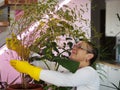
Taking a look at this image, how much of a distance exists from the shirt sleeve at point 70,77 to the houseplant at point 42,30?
0.14 feet

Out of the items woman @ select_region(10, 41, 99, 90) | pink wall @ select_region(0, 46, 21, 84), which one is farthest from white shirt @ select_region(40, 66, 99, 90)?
pink wall @ select_region(0, 46, 21, 84)

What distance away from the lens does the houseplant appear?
1.41m

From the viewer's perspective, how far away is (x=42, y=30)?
1.51 m

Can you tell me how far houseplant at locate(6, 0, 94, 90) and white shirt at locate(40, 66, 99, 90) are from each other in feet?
0.14

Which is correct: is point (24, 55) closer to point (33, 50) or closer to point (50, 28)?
point (33, 50)

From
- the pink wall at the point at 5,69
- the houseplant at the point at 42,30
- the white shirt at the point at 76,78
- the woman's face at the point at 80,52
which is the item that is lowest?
the pink wall at the point at 5,69

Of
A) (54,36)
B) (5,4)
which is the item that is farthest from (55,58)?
(5,4)

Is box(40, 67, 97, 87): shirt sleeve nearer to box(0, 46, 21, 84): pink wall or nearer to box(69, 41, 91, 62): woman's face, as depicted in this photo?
box(69, 41, 91, 62): woman's face

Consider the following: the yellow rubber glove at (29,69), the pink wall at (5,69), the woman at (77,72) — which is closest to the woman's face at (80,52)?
the woman at (77,72)

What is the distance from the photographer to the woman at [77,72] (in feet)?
4.36

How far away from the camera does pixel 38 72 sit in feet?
4.33

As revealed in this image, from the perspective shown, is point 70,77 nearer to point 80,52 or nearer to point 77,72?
point 77,72

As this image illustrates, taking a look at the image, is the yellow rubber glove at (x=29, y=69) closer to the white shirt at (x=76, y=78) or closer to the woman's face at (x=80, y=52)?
the white shirt at (x=76, y=78)

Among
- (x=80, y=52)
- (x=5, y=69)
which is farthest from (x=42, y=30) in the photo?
(x=5, y=69)
